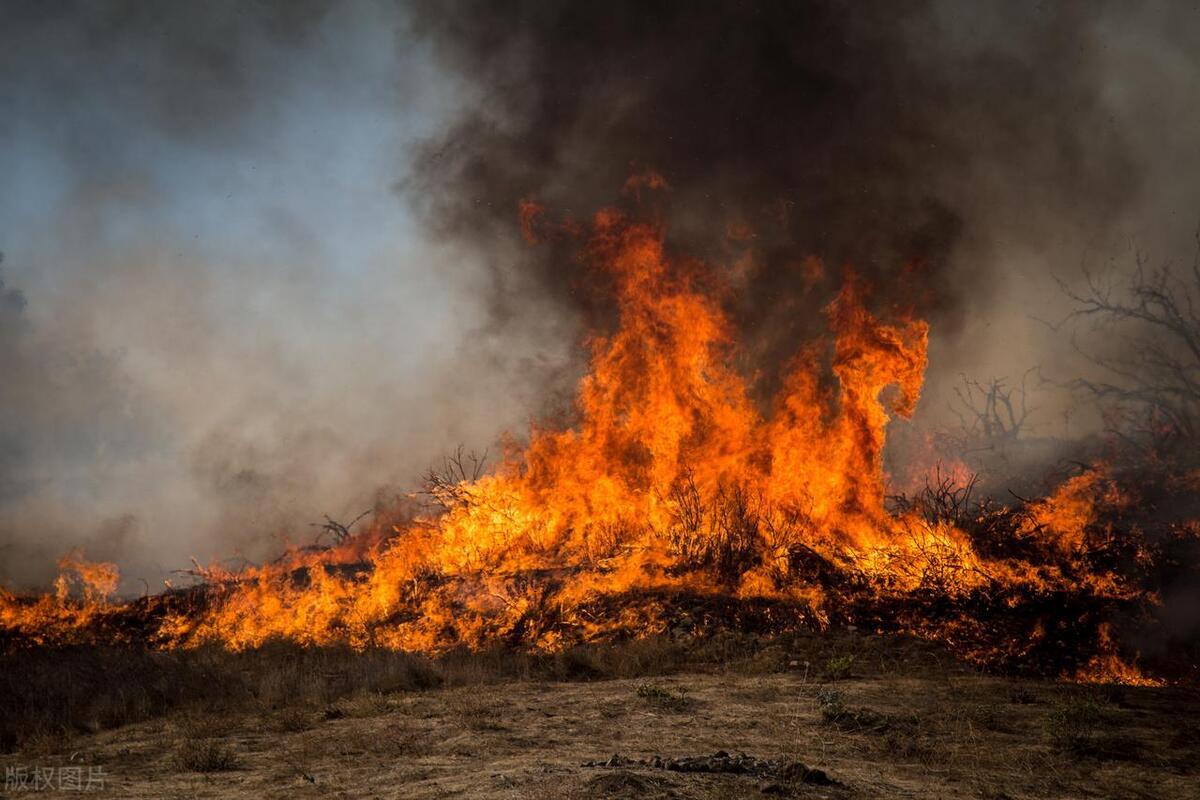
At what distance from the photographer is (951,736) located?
8484 millimetres

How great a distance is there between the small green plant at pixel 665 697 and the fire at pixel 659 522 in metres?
4.17

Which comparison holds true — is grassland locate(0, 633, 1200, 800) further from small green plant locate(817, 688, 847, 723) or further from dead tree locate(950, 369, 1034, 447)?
dead tree locate(950, 369, 1034, 447)

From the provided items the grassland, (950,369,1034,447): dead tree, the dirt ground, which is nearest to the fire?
the grassland

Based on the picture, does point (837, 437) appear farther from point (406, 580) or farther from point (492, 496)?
point (406, 580)

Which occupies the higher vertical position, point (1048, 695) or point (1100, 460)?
point (1100, 460)

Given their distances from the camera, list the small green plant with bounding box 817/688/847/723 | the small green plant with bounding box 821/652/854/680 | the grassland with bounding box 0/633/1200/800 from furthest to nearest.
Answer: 1. the small green plant with bounding box 821/652/854/680
2. the small green plant with bounding box 817/688/847/723
3. the grassland with bounding box 0/633/1200/800

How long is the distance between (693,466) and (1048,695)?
8929 mm

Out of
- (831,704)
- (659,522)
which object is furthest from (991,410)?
(831,704)

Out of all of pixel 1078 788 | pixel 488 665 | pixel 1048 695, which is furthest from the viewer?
pixel 488 665

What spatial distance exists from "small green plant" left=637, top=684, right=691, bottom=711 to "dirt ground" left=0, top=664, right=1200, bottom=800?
0.03 meters

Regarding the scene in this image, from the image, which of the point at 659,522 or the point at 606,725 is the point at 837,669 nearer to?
the point at 606,725

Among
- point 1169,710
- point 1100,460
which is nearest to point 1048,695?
point 1169,710

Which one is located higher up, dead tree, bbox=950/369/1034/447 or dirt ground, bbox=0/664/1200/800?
dead tree, bbox=950/369/1034/447

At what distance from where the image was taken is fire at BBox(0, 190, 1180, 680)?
1553 centimetres
